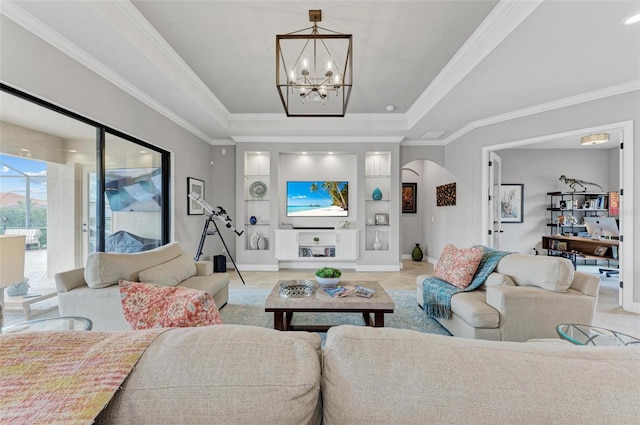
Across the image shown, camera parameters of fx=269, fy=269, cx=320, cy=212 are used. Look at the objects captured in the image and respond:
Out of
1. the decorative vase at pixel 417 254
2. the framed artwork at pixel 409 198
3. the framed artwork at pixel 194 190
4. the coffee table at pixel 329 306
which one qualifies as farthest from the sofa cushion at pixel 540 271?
the framed artwork at pixel 194 190

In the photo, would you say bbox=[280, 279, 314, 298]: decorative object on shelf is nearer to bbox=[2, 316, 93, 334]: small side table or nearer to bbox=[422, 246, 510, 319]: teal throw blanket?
bbox=[422, 246, 510, 319]: teal throw blanket

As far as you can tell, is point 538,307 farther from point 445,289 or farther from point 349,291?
point 349,291

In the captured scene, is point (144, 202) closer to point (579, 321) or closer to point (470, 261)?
point (470, 261)

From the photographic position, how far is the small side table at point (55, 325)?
1.51m

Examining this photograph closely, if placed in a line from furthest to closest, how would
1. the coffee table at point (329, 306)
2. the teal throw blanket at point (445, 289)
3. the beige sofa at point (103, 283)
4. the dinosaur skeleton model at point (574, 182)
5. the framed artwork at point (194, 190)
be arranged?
the dinosaur skeleton model at point (574, 182), the framed artwork at point (194, 190), the teal throw blanket at point (445, 289), the coffee table at point (329, 306), the beige sofa at point (103, 283)

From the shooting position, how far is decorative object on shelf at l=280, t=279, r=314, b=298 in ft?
8.00

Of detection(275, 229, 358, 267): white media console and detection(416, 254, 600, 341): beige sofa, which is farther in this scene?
detection(275, 229, 358, 267): white media console

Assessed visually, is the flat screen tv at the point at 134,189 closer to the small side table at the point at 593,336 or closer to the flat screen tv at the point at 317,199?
the flat screen tv at the point at 317,199

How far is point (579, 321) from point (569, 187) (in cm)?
547

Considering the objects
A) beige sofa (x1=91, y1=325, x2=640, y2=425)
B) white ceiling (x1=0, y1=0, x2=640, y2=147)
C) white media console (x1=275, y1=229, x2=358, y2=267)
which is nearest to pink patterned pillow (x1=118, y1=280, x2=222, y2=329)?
beige sofa (x1=91, y1=325, x2=640, y2=425)

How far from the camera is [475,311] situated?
2.13m

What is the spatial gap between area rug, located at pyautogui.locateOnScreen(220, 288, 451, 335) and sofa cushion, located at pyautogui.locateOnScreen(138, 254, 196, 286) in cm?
61

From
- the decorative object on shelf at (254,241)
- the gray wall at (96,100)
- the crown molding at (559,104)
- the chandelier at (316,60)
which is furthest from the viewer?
the decorative object on shelf at (254,241)

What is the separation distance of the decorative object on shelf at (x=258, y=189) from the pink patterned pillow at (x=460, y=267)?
3.70 metres
